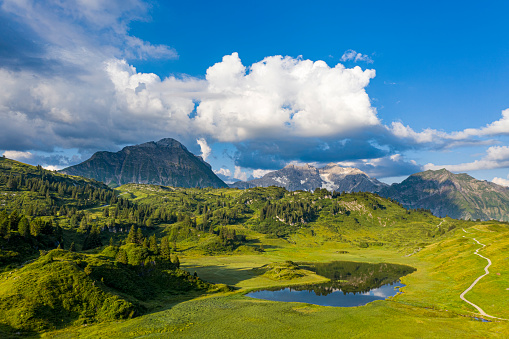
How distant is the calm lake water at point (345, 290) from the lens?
118 metres

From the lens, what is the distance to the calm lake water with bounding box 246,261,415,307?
118 meters

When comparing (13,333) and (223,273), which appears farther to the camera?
(223,273)

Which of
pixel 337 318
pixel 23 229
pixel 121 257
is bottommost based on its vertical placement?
pixel 337 318

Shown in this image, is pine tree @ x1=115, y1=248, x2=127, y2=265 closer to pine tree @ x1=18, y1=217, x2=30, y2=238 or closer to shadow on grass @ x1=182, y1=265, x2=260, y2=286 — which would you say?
pine tree @ x1=18, y1=217, x2=30, y2=238

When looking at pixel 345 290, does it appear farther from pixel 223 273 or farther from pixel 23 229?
pixel 23 229

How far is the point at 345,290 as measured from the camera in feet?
451

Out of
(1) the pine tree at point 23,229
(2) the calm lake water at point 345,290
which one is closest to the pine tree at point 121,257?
(1) the pine tree at point 23,229

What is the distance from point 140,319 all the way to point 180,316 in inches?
467

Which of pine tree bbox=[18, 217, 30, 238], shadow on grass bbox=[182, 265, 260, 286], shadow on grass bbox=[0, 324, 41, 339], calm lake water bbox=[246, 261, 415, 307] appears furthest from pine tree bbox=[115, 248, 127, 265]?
calm lake water bbox=[246, 261, 415, 307]

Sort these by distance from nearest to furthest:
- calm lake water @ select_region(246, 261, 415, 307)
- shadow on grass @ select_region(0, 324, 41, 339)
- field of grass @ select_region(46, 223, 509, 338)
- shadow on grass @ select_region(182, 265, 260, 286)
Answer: shadow on grass @ select_region(0, 324, 41, 339)
field of grass @ select_region(46, 223, 509, 338)
calm lake water @ select_region(246, 261, 415, 307)
shadow on grass @ select_region(182, 265, 260, 286)

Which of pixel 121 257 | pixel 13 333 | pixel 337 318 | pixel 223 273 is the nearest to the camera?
pixel 13 333

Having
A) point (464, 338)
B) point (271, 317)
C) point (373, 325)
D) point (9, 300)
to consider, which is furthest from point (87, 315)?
point (464, 338)

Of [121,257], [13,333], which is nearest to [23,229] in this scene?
[121,257]

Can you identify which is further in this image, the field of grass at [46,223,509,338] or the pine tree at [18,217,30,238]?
the pine tree at [18,217,30,238]
